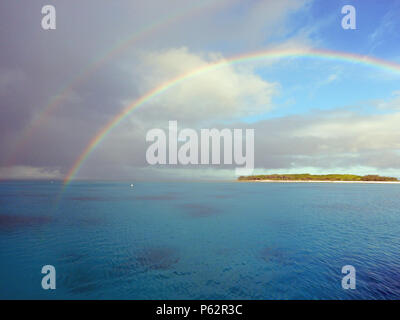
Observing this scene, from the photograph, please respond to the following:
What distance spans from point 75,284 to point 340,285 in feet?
81.2

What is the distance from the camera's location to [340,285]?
19.4 metres

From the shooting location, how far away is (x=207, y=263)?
24484 mm

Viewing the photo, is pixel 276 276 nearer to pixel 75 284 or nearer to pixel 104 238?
pixel 75 284

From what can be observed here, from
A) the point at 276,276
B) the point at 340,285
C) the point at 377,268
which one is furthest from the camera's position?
the point at 377,268

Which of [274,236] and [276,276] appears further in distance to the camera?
[274,236]
